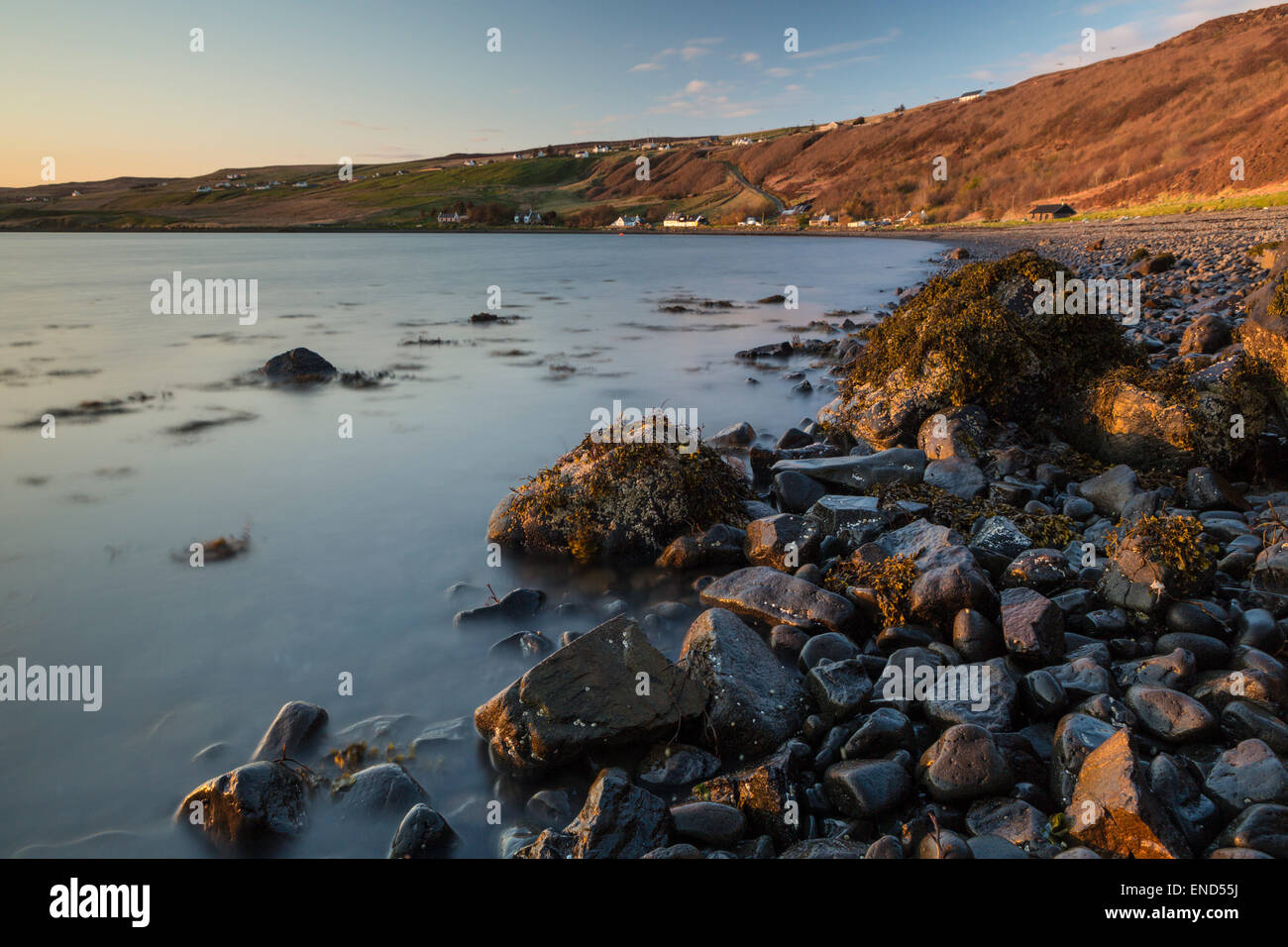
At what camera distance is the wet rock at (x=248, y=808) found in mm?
4672

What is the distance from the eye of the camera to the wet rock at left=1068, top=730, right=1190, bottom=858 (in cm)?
361

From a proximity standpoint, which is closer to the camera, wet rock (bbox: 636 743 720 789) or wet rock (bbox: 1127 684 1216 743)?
wet rock (bbox: 1127 684 1216 743)

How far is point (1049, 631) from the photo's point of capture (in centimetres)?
552

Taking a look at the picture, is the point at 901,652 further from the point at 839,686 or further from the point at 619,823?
the point at 619,823

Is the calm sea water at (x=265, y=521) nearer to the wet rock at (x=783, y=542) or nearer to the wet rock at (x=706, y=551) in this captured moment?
the wet rock at (x=706, y=551)

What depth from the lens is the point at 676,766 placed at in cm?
504

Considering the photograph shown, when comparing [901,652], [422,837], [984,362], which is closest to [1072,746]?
[901,652]

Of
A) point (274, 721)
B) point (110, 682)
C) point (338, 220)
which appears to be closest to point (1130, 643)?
point (274, 721)

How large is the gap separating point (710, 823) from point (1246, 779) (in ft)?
9.71

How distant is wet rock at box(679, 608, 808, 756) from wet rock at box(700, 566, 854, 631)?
91 cm

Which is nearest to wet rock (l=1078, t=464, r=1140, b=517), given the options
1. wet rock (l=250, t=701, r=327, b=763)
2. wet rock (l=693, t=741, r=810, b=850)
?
wet rock (l=693, t=741, r=810, b=850)

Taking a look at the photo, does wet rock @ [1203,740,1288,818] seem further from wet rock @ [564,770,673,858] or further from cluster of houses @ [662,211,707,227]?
cluster of houses @ [662,211,707,227]

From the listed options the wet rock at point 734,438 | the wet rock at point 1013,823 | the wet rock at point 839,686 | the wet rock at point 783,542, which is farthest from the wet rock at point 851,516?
the wet rock at point 734,438
